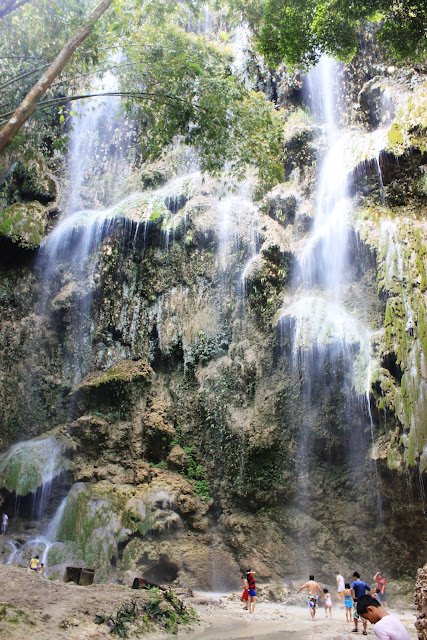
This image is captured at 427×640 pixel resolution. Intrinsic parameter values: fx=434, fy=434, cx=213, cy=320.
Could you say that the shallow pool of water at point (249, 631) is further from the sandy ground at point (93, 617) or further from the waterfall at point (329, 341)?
the waterfall at point (329, 341)

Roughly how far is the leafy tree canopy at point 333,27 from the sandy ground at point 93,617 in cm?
1111

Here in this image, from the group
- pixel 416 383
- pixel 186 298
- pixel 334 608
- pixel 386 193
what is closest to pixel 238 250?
pixel 186 298

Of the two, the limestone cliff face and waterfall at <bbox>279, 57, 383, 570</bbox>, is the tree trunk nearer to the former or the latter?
the limestone cliff face

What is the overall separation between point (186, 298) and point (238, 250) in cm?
259

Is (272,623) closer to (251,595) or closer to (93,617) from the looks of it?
(251,595)

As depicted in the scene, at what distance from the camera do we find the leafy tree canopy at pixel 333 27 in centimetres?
867

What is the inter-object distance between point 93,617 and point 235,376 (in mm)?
8856

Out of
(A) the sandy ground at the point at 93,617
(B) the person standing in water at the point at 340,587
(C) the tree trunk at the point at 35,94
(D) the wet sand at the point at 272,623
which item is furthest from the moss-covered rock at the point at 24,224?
(B) the person standing in water at the point at 340,587

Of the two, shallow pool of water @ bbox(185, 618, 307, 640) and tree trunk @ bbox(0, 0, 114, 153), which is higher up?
tree trunk @ bbox(0, 0, 114, 153)

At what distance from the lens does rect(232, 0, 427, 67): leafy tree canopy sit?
8.67m

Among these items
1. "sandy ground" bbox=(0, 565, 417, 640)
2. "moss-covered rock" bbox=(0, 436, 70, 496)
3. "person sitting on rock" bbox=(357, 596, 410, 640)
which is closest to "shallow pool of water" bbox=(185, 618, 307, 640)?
"sandy ground" bbox=(0, 565, 417, 640)

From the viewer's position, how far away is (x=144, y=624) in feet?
20.8

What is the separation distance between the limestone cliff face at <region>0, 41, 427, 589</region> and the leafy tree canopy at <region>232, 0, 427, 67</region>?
4508 mm

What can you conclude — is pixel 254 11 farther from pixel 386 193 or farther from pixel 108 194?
pixel 108 194
